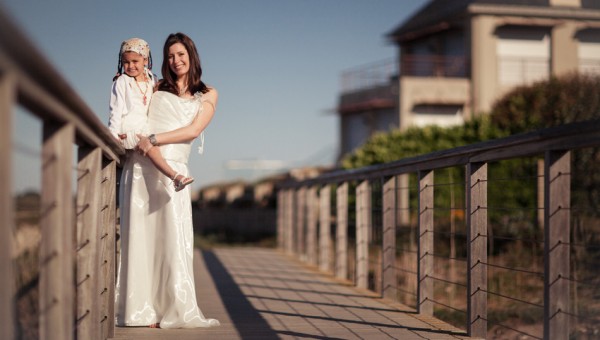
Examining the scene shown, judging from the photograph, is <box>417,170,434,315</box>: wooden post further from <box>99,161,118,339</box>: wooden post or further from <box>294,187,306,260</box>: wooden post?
<box>294,187,306,260</box>: wooden post

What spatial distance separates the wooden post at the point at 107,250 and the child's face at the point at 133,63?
0.85 metres

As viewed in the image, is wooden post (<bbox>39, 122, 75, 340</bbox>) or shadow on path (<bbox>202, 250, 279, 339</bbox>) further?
shadow on path (<bbox>202, 250, 279, 339</bbox>)

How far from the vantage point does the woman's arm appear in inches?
205

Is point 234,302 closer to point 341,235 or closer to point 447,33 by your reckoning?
point 341,235

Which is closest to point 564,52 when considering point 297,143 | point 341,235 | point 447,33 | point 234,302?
point 447,33

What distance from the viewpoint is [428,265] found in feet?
19.6

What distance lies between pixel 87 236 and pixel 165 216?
1.50 metres

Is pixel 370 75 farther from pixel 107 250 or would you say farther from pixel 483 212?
pixel 107 250

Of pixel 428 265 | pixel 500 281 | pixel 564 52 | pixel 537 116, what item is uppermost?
pixel 564 52

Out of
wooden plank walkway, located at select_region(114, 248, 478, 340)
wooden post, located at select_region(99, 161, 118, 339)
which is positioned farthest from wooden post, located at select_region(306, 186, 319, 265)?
wooden post, located at select_region(99, 161, 118, 339)

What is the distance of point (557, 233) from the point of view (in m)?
4.05

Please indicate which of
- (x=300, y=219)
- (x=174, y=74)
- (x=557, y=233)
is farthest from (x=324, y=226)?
(x=557, y=233)

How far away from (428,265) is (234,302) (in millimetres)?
1530

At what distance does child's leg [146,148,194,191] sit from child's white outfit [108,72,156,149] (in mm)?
130
